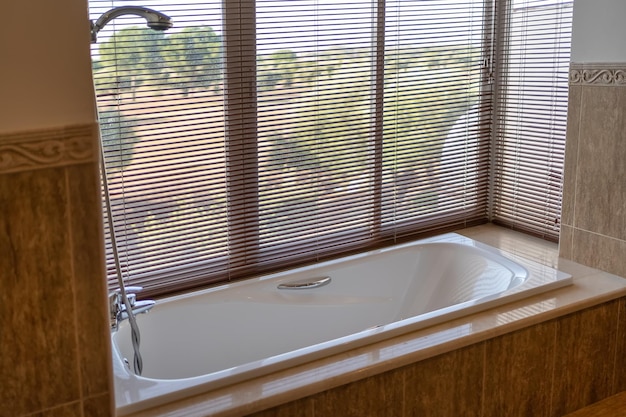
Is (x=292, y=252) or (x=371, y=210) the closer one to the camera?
(x=292, y=252)

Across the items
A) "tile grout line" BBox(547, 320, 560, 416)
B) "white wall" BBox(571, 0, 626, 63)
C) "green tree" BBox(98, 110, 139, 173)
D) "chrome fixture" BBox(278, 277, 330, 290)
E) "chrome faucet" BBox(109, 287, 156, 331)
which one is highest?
"white wall" BBox(571, 0, 626, 63)

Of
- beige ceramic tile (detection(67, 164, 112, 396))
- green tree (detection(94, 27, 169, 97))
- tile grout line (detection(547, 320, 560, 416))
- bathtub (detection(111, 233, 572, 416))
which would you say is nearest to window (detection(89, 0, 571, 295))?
green tree (detection(94, 27, 169, 97))

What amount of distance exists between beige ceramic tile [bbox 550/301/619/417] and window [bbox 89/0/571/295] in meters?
0.75

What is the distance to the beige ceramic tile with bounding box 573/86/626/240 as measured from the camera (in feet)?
8.75

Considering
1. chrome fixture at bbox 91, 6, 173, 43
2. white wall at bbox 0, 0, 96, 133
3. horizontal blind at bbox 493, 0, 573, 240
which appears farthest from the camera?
horizontal blind at bbox 493, 0, 573, 240

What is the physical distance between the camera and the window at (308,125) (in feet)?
8.16

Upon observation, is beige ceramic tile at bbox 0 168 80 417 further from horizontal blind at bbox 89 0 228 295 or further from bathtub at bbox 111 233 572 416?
horizontal blind at bbox 89 0 228 295

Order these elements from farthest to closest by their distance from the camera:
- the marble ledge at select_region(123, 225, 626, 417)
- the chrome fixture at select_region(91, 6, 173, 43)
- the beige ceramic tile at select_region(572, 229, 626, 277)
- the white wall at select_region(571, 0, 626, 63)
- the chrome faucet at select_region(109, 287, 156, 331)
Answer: the beige ceramic tile at select_region(572, 229, 626, 277)
the white wall at select_region(571, 0, 626, 63)
the chrome faucet at select_region(109, 287, 156, 331)
the chrome fixture at select_region(91, 6, 173, 43)
the marble ledge at select_region(123, 225, 626, 417)

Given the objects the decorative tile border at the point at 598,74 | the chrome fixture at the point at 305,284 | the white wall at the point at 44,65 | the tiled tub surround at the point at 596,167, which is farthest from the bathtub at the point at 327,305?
the white wall at the point at 44,65

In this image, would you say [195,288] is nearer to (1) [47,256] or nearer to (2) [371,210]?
(2) [371,210]

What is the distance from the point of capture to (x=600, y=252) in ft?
9.16

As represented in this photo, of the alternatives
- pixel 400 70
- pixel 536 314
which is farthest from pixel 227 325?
pixel 400 70

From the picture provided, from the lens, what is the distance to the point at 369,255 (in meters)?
3.01

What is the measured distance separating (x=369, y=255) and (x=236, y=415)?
1.29 m
